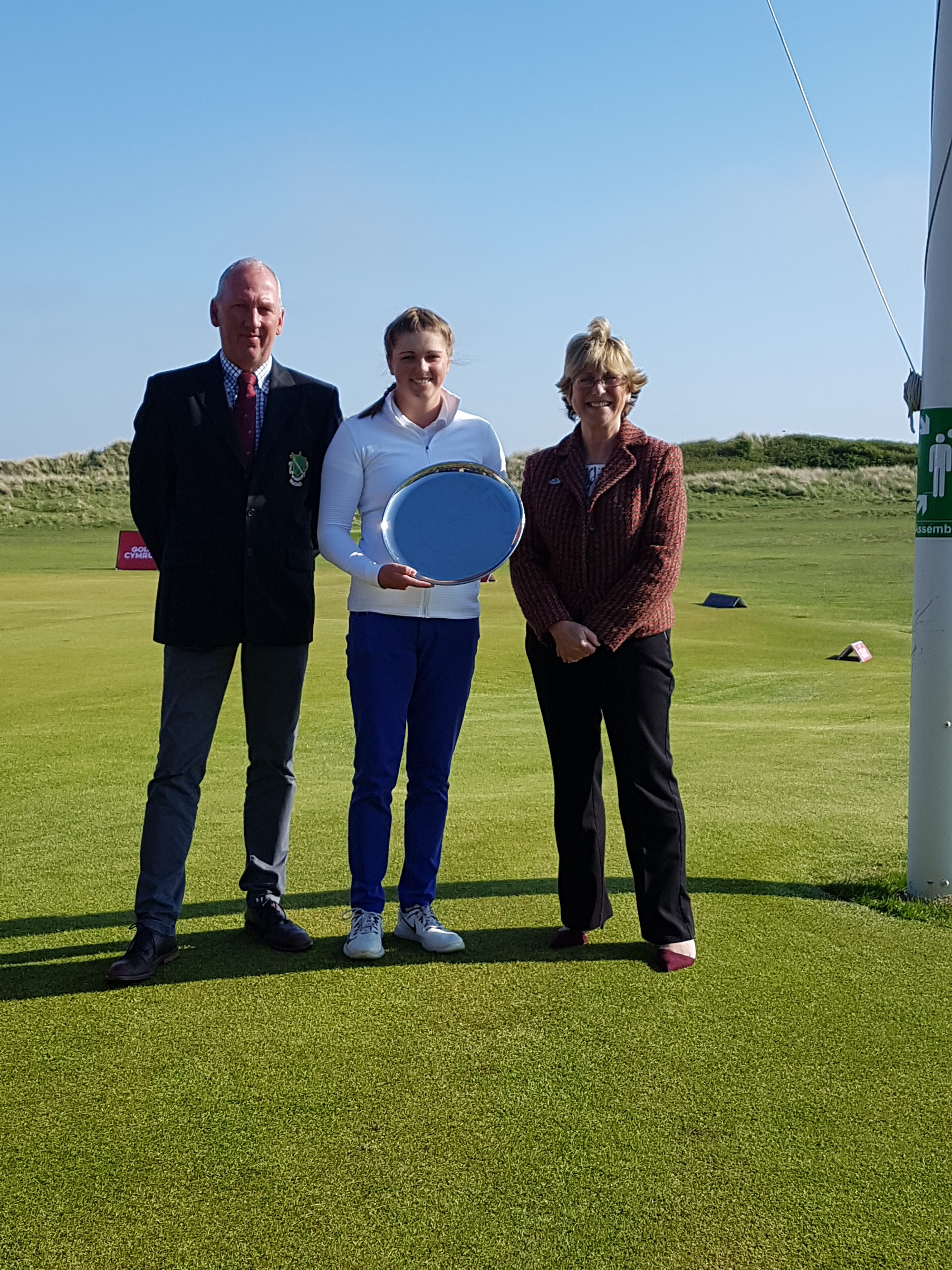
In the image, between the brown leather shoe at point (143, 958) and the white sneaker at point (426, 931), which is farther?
the white sneaker at point (426, 931)

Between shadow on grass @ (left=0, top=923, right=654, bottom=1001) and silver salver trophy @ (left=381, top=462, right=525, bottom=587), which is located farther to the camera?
silver salver trophy @ (left=381, top=462, right=525, bottom=587)

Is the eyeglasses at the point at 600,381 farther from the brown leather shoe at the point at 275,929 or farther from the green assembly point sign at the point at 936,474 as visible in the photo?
the brown leather shoe at the point at 275,929

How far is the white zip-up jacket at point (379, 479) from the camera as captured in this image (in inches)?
130

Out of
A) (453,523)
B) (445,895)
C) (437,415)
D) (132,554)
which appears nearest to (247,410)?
(437,415)

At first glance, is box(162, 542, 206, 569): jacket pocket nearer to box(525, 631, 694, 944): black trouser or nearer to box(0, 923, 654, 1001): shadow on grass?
box(525, 631, 694, 944): black trouser

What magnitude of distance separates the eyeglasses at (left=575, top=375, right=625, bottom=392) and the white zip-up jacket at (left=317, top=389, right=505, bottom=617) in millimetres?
337

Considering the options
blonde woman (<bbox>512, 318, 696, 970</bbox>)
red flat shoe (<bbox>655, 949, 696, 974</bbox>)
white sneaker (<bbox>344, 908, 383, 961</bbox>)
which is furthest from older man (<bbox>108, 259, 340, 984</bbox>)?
red flat shoe (<bbox>655, 949, 696, 974</bbox>)

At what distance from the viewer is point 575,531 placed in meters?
3.27

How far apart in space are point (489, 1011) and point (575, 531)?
127 centimetres

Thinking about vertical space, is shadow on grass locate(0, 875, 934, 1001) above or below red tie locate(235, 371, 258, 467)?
below

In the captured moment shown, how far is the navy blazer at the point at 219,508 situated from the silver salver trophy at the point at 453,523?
0.36 metres

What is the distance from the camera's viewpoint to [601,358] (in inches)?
125

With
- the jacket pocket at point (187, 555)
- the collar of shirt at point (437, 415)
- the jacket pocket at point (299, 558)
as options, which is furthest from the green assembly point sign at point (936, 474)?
the jacket pocket at point (187, 555)

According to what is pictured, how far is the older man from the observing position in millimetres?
3359
